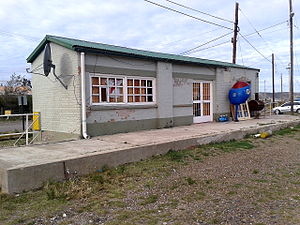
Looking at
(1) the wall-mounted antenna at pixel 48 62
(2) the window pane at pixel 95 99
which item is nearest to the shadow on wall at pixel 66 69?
(1) the wall-mounted antenna at pixel 48 62

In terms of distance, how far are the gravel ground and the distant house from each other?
3.37 metres

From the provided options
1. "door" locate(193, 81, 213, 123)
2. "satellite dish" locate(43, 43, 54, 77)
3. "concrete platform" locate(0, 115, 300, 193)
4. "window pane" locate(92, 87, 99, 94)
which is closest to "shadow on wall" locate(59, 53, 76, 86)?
"satellite dish" locate(43, 43, 54, 77)

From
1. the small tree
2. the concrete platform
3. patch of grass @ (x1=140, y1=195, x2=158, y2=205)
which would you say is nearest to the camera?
patch of grass @ (x1=140, y1=195, x2=158, y2=205)

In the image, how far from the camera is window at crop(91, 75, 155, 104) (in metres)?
10.0

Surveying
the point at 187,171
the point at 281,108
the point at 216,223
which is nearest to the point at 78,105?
the point at 187,171

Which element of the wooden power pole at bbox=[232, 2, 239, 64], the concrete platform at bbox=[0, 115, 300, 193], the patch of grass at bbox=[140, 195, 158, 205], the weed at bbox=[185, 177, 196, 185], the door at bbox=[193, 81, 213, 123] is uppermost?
the wooden power pole at bbox=[232, 2, 239, 64]

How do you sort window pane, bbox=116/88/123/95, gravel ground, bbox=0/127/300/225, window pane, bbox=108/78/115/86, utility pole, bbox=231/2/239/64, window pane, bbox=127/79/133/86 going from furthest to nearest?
utility pole, bbox=231/2/239/64 < window pane, bbox=127/79/133/86 < window pane, bbox=116/88/123/95 < window pane, bbox=108/78/115/86 < gravel ground, bbox=0/127/300/225

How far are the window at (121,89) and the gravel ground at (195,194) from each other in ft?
12.0

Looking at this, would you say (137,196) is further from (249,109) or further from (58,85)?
A: (249,109)

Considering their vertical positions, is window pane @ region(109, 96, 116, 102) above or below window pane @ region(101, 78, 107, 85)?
below

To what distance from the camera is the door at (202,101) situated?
46.2 ft

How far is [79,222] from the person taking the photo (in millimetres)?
3979

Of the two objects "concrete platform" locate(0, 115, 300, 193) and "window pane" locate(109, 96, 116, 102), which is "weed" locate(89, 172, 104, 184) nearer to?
"concrete platform" locate(0, 115, 300, 193)

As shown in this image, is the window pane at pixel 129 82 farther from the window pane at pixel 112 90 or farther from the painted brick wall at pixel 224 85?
the painted brick wall at pixel 224 85
